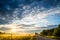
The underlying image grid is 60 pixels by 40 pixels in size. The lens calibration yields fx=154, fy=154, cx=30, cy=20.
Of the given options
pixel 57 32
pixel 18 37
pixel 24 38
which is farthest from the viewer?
pixel 24 38

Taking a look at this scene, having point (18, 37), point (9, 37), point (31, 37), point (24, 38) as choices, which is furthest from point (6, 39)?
point (31, 37)

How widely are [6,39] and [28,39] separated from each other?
1886mm

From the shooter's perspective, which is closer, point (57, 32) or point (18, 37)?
point (57, 32)

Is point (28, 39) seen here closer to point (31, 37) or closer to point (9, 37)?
point (31, 37)

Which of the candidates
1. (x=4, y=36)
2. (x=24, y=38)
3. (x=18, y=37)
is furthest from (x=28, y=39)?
(x=4, y=36)

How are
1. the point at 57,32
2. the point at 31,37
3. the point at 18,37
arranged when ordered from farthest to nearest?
the point at 31,37 < the point at 18,37 < the point at 57,32

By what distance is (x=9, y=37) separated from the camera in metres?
8.71

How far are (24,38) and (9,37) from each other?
1248 millimetres

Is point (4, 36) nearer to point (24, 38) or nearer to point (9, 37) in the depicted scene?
point (9, 37)

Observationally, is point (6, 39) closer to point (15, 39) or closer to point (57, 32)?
point (15, 39)

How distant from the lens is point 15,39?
848 centimetres

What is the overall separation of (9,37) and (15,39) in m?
0.44

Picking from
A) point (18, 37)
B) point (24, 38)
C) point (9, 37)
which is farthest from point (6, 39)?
point (24, 38)

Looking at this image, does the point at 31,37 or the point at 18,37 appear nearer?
the point at 18,37
